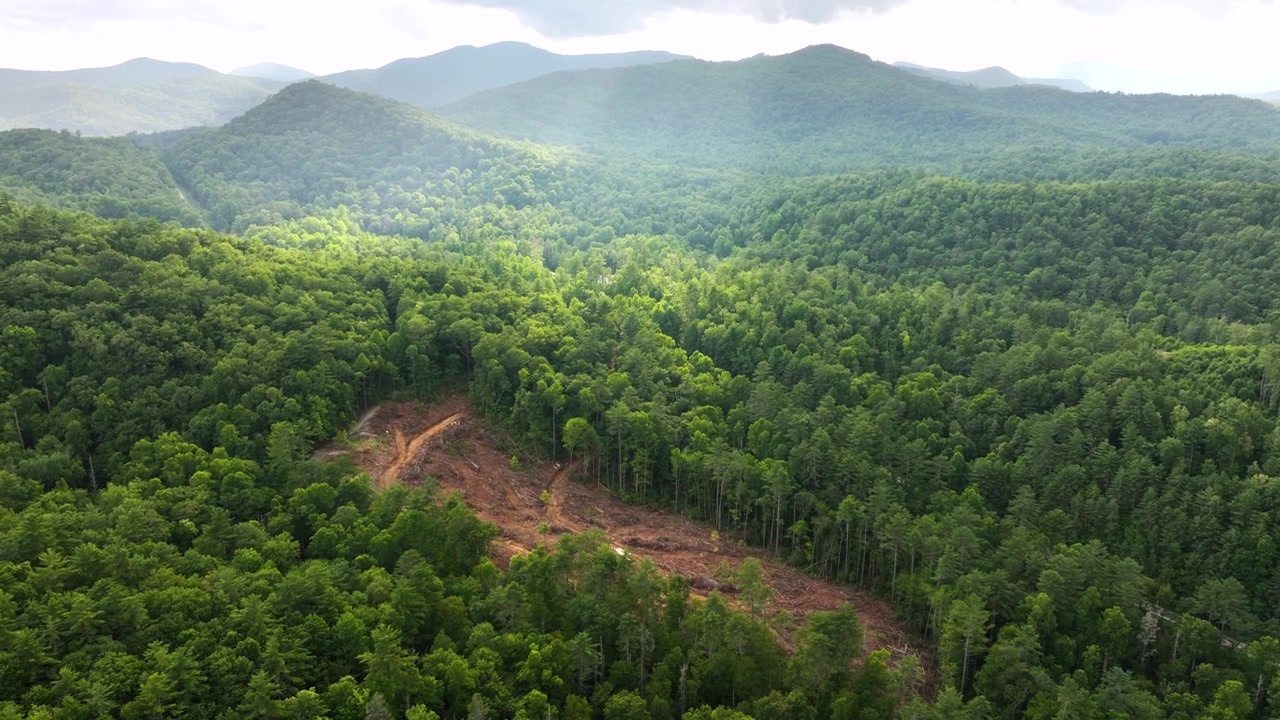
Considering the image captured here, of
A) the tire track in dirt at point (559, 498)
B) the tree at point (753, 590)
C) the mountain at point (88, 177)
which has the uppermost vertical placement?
the mountain at point (88, 177)

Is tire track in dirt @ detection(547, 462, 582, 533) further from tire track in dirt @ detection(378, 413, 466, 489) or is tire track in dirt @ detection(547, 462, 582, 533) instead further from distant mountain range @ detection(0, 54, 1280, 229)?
distant mountain range @ detection(0, 54, 1280, 229)

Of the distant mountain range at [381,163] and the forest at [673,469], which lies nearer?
the forest at [673,469]

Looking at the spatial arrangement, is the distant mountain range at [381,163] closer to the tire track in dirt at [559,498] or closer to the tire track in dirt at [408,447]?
the tire track in dirt at [408,447]

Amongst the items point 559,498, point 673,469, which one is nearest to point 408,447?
point 559,498

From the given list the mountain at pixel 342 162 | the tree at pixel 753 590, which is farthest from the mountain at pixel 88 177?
the tree at pixel 753 590

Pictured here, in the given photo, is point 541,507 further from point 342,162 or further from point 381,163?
point 381,163
